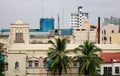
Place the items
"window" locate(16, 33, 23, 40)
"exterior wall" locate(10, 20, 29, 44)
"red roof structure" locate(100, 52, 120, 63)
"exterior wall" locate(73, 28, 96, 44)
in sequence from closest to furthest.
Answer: "red roof structure" locate(100, 52, 120, 63) → "window" locate(16, 33, 23, 40) → "exterior wall" locate(10, 20, 29, 44) → "exterior wall" locate(73, 28, 96, 44)

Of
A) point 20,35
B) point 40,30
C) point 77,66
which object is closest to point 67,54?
point 77,66

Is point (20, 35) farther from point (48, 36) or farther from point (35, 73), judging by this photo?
point (35, 73)

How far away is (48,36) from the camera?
105375 mm

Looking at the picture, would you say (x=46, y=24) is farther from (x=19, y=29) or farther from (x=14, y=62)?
(x=14, y=62)

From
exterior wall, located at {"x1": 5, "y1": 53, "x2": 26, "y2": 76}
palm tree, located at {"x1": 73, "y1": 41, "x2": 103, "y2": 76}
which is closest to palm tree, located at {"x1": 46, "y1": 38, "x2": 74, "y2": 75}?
palm tree, located at {"x1": 73, "y1": 41, "x2": 103, "y2": 76}

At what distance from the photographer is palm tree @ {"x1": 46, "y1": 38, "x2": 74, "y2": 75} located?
61062mm

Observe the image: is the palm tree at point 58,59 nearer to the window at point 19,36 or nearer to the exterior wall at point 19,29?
the window at point 19,36

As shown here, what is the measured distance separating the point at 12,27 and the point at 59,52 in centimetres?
3504

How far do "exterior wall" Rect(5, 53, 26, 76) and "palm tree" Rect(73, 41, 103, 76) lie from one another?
915 centimetres

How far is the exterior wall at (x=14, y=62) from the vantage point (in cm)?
6656

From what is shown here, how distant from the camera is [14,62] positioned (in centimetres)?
6675

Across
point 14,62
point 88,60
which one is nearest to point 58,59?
point 88,60

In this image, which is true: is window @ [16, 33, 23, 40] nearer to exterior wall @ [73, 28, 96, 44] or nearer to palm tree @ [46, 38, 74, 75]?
exterior wall @ [73, 28, 96, 44]

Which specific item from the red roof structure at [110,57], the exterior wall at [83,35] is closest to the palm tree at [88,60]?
the red roof structure at [110,57]
